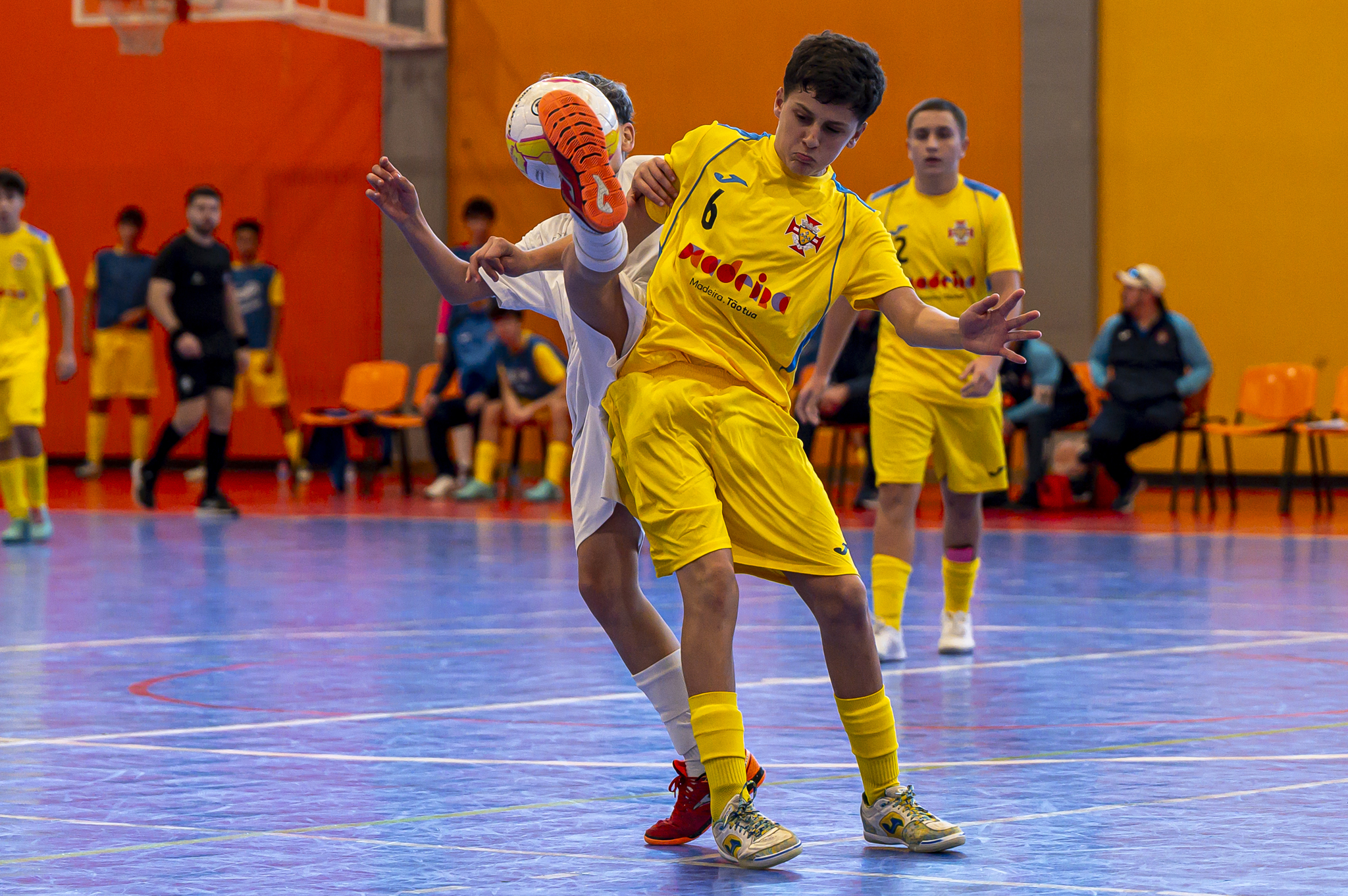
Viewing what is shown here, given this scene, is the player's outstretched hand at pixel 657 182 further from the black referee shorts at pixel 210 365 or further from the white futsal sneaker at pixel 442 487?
the white futsal sneaker at pixel 442 487

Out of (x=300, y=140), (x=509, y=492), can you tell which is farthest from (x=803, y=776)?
(x=300, y=140)

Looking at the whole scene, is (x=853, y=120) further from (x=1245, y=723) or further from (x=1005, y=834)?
(x=1245, y=723)

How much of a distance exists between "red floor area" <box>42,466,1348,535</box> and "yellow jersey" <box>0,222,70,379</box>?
10.4 ft

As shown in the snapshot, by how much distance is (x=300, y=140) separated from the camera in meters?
19.1

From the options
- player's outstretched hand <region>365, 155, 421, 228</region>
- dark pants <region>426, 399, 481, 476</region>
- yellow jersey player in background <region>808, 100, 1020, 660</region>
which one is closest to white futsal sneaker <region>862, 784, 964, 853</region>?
player's outstretched hand <region>365, 155, 421, 228</region>

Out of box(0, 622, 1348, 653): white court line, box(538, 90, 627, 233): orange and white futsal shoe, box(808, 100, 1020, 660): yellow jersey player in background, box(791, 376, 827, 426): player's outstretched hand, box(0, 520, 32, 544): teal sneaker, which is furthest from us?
box(0, 520, 32, 544): teal sneaker

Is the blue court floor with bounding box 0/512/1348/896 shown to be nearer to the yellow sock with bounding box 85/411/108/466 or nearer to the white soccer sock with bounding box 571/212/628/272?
the white soccer sock with bounding box 571/212/628/272

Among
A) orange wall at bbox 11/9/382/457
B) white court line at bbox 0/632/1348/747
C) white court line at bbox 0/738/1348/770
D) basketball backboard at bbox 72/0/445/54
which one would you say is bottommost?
white court line at bbox 0/632/1348/747

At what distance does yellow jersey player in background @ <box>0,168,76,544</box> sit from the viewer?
10797mm

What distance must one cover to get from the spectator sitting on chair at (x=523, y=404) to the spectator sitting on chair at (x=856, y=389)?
2.16 meters

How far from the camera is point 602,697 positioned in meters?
5.73

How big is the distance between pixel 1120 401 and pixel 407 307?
8062 mm

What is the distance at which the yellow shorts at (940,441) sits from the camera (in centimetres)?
670

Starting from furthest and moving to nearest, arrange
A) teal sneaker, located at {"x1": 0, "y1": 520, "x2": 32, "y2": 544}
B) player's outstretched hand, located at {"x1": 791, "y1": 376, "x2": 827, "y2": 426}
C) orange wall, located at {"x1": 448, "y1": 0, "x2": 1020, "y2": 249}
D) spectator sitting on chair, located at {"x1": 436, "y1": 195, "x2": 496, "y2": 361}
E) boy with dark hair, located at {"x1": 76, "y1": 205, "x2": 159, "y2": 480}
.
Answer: boy with dark hair, located at {"x1": 76, "y1": 205, "x2": 159, "y2": 480} → orange wall, located at {"x1": 448, "y1": 0, "x2": 1020, "y2": 249} → spectator sitting on chair, located at {"x1": 436, "y1": 195, "x2": 496, "y2": 361} → teal sneaker, located at {"x1": 0, "y1": 520, "x2": 32, "y2": 544} → player's outstretched hand, located at {"x1": 791, "y1": 376, "x2": 827, "y2": 426}
